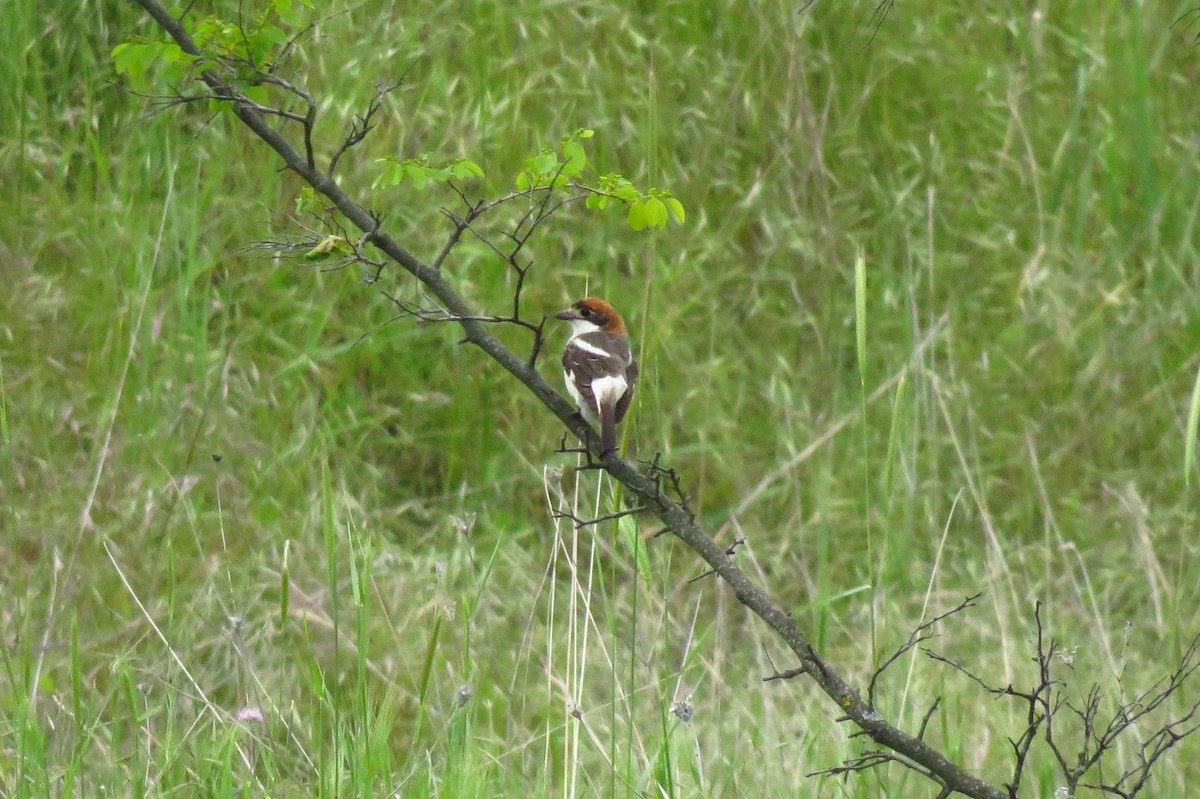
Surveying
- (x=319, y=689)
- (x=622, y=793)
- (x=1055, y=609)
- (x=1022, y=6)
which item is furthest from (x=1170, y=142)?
(x=319, y=689)

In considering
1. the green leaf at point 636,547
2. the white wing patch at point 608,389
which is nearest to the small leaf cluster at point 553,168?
the green leaf at point 636,547

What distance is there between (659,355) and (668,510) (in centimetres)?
328

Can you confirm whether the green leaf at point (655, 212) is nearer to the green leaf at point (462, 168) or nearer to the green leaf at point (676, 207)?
the green leaf at point (676, 207)

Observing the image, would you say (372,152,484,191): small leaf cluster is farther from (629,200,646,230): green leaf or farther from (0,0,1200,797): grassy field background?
(0,0,1200,797): grassy field background

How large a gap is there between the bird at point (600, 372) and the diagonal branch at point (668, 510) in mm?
1291

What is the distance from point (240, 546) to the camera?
504 centimetres

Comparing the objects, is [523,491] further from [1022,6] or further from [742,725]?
[1022,6]

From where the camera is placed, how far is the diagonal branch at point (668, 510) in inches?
87.6

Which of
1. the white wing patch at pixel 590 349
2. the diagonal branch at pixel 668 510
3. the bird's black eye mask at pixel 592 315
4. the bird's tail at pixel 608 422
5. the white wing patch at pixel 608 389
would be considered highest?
the bird's black eye mask at pixel 592 315

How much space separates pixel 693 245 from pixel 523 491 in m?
1.50

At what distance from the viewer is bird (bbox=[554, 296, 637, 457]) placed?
4012 millimetres

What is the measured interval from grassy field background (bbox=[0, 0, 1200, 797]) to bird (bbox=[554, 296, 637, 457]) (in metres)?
0.40

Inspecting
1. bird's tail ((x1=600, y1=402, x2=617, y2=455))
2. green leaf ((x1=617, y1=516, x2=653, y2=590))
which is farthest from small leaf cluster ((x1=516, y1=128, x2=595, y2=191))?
bird's tail ((x1=600, y1=402, x2=617, y2=455))

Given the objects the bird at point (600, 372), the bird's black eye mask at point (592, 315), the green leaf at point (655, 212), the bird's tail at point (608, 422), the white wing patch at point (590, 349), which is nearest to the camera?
the green leaf at point (655, 212)
